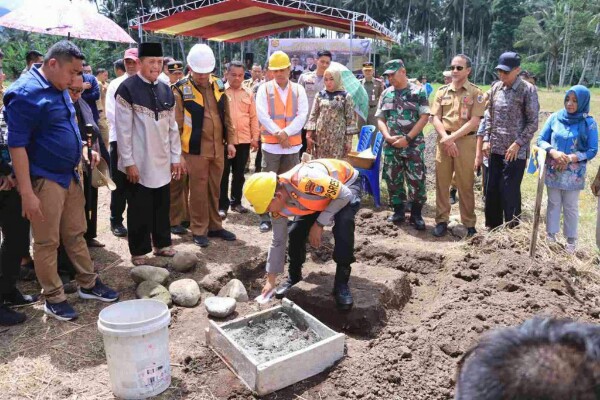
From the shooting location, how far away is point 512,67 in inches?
199

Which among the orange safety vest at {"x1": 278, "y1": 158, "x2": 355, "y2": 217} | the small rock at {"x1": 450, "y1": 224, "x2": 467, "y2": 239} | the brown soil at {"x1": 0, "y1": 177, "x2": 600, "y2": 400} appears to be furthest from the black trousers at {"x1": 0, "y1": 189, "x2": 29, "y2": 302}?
the small rock at {"x1": 450, "y1": 224, "x2": 467, "y2": 239}

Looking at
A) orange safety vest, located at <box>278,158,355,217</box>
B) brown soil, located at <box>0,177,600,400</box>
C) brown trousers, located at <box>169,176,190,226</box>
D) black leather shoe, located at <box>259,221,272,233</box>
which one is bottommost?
brown soil, located at <box>0,177,600,400</box>

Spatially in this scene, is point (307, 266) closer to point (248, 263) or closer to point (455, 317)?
point (248, 263)

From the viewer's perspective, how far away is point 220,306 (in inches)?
150

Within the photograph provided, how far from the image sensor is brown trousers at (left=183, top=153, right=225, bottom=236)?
5.20 m

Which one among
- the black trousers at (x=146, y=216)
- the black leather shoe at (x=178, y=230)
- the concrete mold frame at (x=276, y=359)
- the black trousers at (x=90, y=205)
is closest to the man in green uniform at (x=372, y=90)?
the black leather shoe at (x=178, y=230)

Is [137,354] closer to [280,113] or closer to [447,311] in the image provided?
[447,311]

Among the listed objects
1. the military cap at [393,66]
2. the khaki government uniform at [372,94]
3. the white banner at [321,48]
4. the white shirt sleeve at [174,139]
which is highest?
the white banner at [321,48]

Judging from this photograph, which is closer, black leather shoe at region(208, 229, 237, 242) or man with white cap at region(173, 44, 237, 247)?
man with white cap at region(173, 44, 237, 247)

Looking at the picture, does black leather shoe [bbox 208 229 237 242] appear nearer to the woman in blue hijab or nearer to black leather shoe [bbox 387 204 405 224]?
black leather shoe [bbox 387 204 405 224]

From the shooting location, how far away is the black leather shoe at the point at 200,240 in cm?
530

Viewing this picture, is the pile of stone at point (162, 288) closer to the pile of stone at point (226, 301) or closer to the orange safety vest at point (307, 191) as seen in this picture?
the pile of stone at point (226, 301)

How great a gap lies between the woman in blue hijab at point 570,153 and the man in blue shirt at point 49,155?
4.50 metres

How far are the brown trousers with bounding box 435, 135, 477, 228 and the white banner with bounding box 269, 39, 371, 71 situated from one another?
21.1 feet
